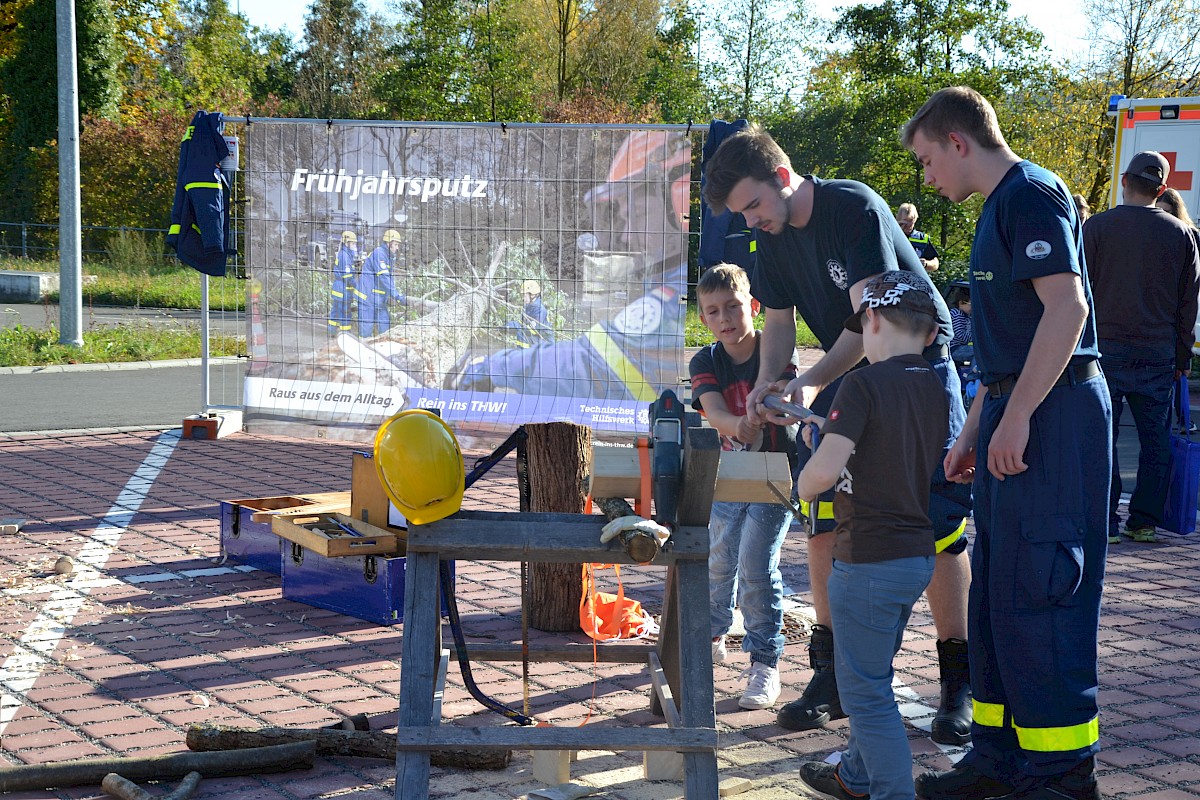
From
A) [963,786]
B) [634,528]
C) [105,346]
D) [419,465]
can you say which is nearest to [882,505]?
[634,528]

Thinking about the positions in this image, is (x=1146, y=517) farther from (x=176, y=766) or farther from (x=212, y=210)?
(x=212, y=210)

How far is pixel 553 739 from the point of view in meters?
3.04

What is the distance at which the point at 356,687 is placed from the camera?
4699 mm

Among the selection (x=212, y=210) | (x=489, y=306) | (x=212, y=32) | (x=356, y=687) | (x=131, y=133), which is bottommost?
(x=356, y=687)

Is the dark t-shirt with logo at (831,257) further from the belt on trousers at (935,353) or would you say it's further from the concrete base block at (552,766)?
the concrete base block at (552,766)

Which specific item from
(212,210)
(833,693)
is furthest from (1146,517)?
(212,210)

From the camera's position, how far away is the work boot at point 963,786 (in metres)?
3.72

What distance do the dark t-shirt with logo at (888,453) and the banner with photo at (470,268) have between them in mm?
6019

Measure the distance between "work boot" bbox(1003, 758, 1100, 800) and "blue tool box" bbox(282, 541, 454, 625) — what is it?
2.70 metres

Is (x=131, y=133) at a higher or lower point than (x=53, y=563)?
higher

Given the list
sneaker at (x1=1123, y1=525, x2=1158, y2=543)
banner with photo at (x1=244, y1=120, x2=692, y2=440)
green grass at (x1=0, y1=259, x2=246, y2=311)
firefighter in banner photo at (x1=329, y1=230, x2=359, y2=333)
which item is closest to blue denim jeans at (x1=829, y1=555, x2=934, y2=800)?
sneaker at (x1=1123, y1=525, x2=1158, y2=543)

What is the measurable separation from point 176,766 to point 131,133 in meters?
32.3

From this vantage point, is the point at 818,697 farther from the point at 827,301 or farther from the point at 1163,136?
the point at 1163,136

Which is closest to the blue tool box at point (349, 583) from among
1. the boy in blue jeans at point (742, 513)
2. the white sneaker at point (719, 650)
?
the white sneaker at point (719, 650)
